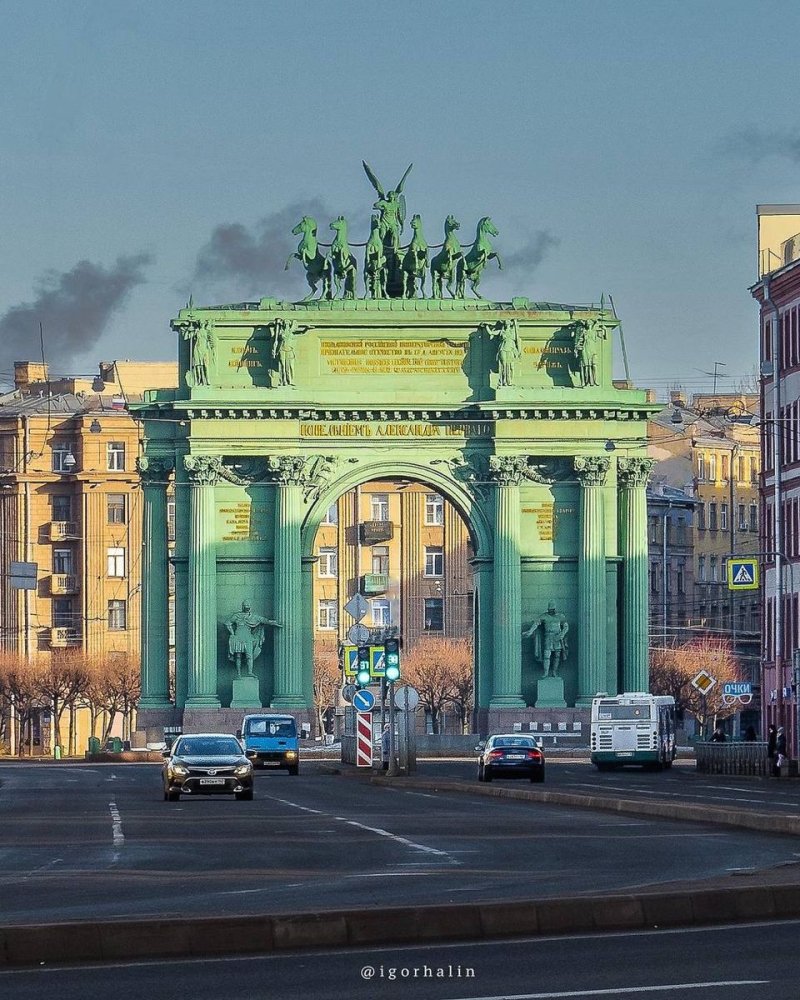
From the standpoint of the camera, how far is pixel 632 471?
358ft

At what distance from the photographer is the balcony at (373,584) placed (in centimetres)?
15275

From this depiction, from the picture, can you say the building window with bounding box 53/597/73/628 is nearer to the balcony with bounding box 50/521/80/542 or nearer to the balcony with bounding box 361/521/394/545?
the balcony with bounding box 50/521/80/542

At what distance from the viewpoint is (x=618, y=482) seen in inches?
4321

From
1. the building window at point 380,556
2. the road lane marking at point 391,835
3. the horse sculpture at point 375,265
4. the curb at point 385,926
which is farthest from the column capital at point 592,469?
the curb at point 385,926

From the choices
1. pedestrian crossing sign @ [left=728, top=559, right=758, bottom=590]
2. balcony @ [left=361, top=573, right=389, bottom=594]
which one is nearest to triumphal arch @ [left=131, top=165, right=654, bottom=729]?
pedestrian crossing sign @ [left=728, top=559, right=758, bottom=590]

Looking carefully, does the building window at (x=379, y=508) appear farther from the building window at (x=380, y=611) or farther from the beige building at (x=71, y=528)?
the beige building at (x=71, y=528)

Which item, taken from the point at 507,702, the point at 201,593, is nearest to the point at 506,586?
the point at 507,702

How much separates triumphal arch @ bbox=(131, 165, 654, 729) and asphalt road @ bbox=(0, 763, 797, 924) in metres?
46.8

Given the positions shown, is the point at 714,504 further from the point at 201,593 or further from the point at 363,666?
the point at 363,666

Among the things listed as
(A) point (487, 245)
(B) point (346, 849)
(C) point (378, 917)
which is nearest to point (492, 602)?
(A) point (487, 245)

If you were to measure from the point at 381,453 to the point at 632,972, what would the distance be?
87252mm

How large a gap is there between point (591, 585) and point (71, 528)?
2949 inches

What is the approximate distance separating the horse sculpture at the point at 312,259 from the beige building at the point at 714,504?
79374 millimetres

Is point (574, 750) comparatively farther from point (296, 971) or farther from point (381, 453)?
point (296, 971)
